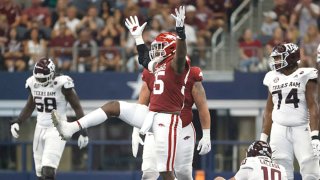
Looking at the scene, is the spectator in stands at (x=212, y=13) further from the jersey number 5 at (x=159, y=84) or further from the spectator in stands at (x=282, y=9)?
the jersey number 5 at (x=159, y=84)

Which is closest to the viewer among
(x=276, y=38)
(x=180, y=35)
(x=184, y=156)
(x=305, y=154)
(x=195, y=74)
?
(x=180, y=35)

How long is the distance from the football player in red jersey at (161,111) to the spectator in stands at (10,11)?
905 centimetres

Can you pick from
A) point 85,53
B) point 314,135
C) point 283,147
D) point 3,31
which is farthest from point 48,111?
point 3,31

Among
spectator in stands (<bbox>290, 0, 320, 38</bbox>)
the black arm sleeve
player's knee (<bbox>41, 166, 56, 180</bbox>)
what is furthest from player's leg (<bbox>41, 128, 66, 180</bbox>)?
spectator in stands (<bbox>290, 0, 320, 38</bbox>)

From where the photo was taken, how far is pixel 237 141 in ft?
62.1

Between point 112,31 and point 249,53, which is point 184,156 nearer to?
point 249,53

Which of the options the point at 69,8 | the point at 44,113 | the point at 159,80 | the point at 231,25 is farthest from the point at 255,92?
the point at 159,80

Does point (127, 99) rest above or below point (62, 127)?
above

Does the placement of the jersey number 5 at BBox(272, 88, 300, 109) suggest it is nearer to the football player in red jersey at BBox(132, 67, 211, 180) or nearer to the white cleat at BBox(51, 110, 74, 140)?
the football player in red jersey at BBox(132, 67, 211, 180)

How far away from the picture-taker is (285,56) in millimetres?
13234

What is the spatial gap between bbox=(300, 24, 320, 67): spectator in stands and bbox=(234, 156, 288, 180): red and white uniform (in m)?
7.32

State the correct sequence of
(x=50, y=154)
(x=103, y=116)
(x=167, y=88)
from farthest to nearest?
(x=50, y=154), (x=167, y=88), (x=103, y=116)

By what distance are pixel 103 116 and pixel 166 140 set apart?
2.44 ft

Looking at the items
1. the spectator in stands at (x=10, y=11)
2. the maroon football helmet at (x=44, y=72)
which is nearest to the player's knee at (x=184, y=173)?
the maroon football helmet at (x=44, y=72)
